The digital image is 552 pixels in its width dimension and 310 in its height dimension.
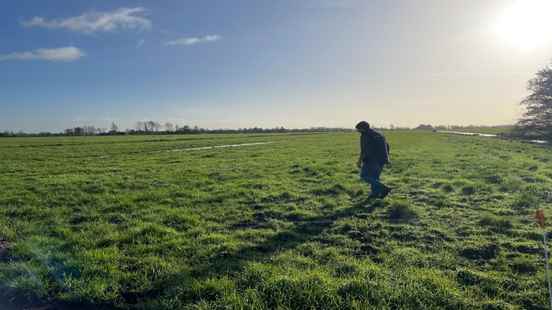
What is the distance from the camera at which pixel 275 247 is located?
564 cm

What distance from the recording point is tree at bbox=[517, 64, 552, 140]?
1674 inches

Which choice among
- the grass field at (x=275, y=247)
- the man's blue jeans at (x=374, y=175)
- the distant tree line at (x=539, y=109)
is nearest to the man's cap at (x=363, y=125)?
the man's blue jeans at (x=374, y=175)

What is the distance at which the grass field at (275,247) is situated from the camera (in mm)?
4090

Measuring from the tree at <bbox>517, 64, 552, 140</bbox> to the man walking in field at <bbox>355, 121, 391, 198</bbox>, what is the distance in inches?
1892

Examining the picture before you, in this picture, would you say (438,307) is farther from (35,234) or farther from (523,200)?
(35,234)

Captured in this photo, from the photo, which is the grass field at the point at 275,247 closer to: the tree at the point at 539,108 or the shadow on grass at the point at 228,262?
the shadow on grass at the point at 228,262

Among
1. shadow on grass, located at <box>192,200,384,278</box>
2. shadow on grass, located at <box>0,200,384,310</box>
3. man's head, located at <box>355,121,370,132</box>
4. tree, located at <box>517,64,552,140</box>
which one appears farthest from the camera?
tree, located at <box>517,64,552,140</box>

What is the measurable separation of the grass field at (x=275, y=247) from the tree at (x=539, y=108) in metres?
44.3

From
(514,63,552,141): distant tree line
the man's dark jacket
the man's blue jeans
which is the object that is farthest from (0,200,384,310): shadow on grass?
(514,63,552,141): distant tree line

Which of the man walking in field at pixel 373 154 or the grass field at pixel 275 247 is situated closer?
the grass field at pixel 275 247

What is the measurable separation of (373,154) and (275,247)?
15.4 ft

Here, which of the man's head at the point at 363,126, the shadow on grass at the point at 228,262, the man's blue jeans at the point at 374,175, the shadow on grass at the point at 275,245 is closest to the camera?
the shadow on grass at the point at 228,262

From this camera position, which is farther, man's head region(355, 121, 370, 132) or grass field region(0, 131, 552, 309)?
man's head region(355, 121, 370, 132)

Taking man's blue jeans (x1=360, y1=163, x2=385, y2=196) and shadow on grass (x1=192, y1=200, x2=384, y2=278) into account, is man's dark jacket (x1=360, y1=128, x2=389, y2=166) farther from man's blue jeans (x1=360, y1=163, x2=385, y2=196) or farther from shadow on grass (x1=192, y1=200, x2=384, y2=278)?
shadow on grass (x1=192, y1=200, x2=384, y2=278)
